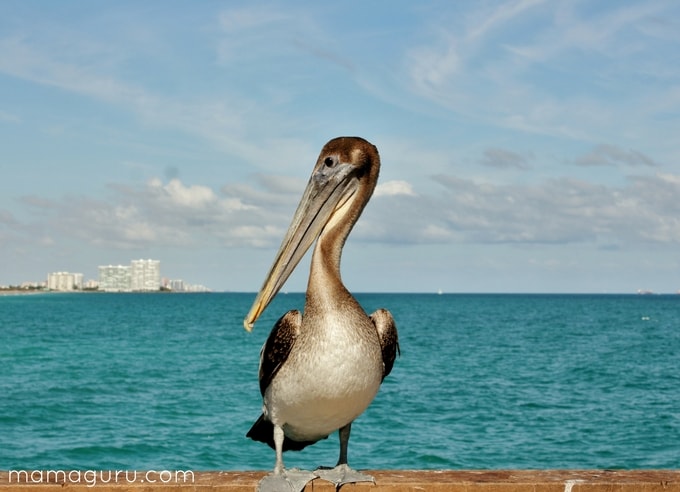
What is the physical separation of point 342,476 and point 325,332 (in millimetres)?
697

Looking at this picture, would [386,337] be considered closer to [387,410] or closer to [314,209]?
[314,209]

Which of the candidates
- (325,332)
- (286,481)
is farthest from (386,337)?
(286,481)

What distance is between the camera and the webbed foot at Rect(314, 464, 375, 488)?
146 inches

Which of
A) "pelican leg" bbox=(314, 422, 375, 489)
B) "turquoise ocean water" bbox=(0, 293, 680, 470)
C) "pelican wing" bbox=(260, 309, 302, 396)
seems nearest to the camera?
"pelican leg" bbox=(314, 422, 375, 489)

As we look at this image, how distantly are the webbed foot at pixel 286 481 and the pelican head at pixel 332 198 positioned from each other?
1.00 metres

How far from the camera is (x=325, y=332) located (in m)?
4.07

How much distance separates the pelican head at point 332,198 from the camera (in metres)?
4.27

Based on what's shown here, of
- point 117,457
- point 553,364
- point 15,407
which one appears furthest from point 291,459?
point 553,364

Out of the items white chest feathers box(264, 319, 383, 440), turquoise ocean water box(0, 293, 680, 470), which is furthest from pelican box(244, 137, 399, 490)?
turquoise ocean water box(0, 293, 680, 470)

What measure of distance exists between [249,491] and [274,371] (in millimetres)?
786

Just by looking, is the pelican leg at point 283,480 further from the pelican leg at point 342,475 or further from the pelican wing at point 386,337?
the pelican wing at point 386,337

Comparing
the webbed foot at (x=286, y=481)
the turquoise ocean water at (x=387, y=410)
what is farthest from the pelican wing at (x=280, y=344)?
the turquoise ocean water at (x=387, y=410)

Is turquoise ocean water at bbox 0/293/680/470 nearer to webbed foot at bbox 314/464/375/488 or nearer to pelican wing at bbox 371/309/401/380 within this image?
pelican wing at bbox 371/309/401/380

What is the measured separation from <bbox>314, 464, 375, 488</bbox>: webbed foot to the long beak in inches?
37.5
